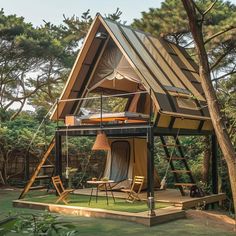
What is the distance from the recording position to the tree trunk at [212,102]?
500cm

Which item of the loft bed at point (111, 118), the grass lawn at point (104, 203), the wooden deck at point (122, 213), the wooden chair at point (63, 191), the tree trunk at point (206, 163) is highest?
the loft bed at point (111, 118)

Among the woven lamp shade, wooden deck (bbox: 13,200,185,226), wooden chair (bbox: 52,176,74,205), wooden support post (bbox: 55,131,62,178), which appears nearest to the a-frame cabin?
wooden support post (bbox: 55,131,62,178)

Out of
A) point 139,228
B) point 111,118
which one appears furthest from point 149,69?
point 139,228

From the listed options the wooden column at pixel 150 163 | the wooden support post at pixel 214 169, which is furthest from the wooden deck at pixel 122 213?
the wooden support post at pixel 214 169

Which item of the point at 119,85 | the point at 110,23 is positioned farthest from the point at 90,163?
the point at 110,23

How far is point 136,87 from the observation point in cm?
1282

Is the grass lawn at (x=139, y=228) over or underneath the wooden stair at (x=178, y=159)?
underneath

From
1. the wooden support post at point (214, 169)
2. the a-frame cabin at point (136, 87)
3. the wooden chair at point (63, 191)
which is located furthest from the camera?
the wooden support post at point (214, 169)

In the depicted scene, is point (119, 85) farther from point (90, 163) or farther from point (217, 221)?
point (217, 221)

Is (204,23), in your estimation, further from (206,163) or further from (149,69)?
(206,163)

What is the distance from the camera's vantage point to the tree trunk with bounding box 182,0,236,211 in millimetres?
5004

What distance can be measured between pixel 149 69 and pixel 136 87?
2.55m

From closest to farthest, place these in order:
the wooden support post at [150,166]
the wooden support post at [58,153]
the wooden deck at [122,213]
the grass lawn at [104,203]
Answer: the wooden deck at [122,213]
the wooden support post at [150,166]
the grass lawn at [104,203]
the wooden support post at [58,153]

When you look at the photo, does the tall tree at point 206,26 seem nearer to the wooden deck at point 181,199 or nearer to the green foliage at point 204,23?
the green foliage at point 204,23
